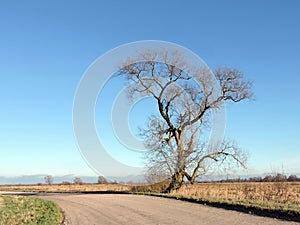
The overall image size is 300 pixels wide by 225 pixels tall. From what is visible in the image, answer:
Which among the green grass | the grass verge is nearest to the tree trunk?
the grass verge

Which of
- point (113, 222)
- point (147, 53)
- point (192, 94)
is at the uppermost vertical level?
point (147, 53)

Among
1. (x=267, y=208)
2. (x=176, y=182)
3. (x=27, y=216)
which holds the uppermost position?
(x=176, y=182)

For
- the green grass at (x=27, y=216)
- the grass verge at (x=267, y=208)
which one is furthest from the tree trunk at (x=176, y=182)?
the green grass at (x=27, y=216)

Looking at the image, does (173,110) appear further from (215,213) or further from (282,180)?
(215,213)

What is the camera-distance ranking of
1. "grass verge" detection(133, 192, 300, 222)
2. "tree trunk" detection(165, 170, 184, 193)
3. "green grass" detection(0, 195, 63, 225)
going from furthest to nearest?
"tree trunk" detection(165, 170, 184, 193) → "green grass" detection(0, 195, 63, 225) → "grass verge" detection(133, 192, 300, 222)

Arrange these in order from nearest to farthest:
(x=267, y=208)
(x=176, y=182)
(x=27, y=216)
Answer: (x=267, y=208) < (x=27, y=216) < (x=176, y=182)

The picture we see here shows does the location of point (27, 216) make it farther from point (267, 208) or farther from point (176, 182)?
point (176, 182)

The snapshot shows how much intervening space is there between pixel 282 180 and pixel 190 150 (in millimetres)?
8886

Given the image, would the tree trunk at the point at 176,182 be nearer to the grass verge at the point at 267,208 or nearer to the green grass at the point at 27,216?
the grass verge at the point at 267,208

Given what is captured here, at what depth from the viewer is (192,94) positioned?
29.5 meters

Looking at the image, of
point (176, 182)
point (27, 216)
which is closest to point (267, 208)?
point (27, 216)

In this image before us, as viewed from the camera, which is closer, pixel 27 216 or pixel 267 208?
pixel 267 208

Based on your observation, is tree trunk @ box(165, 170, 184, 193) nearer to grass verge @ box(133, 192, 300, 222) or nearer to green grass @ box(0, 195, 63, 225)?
grass verge @ box(133, 192, 300, 222)

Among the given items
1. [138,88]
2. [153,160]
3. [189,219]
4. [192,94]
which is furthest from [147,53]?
[189,219]
